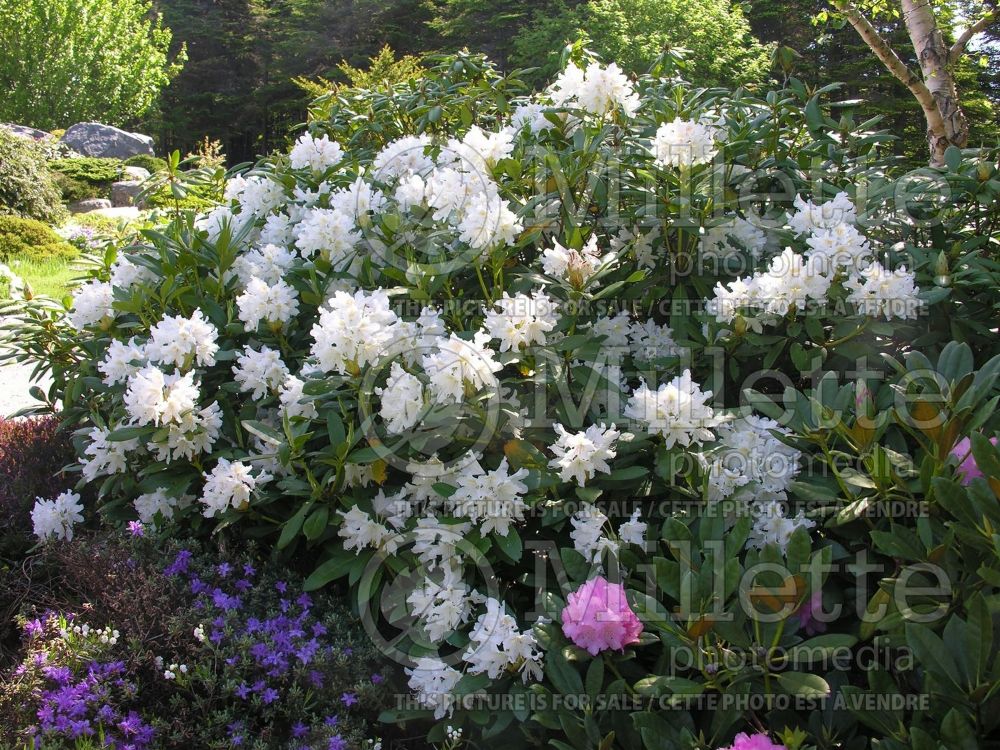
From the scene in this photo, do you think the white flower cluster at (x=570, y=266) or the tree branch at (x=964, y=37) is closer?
the white flower cluster at (x=570, y=266)

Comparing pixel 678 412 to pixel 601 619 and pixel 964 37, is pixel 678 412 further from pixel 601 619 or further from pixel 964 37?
pixel 964 37

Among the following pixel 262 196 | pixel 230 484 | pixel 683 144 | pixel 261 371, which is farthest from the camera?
pixel 262 196

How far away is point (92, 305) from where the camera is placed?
276 centimetres

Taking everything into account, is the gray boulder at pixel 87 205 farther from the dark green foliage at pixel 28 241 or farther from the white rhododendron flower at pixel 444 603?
the white rhododendron flower at pixel 444 603

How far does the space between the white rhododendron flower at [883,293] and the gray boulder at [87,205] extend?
46.7 feet

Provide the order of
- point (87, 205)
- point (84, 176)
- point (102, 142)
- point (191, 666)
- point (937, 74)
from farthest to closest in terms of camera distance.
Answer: point (102, 142), point (84, 176), point (87, 205), point (937, 74), point (191, 666)

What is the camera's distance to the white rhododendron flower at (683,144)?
8.05 ft

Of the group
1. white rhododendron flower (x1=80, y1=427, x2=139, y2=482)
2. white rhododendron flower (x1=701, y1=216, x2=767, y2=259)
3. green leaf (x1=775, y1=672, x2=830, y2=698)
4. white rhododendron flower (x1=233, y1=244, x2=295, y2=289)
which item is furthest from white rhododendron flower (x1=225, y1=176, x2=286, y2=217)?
green leaf (x1=775, y1=672, x2=830, y2=698)

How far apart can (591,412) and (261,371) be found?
0.93 metres

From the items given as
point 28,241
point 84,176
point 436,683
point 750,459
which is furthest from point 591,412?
point 84,176

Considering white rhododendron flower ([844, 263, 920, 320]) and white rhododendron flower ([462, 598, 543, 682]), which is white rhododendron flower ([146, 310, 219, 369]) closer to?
white rhododendron flower ([462, 598, 543, 682])

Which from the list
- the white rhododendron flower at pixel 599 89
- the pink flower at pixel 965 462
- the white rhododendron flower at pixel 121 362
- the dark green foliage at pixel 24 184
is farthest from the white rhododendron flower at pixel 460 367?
the dark green foliage at pixel 24 184

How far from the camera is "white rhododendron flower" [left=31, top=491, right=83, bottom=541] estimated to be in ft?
8.73

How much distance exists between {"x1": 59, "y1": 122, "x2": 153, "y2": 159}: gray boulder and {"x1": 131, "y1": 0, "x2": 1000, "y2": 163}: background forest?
3.87 m
